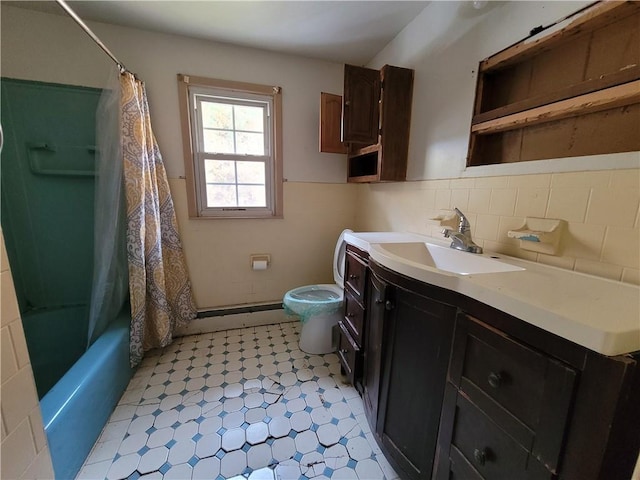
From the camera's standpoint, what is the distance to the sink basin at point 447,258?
3.16 ft

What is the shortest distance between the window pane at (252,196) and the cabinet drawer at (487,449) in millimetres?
1838

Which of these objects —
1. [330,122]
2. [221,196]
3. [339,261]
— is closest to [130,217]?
[221,196]

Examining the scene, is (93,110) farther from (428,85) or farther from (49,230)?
(428,85)

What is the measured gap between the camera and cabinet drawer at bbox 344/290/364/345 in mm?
1356

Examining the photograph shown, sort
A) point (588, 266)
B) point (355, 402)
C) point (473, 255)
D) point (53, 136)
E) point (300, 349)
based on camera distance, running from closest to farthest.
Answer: point (588, 266) → point (473, 255) → point (355, 402) → point (53, 136) → point (300, 349)

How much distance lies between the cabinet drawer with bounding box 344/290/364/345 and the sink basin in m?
0.37

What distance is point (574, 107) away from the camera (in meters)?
0.84

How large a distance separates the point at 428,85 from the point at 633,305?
137 cm

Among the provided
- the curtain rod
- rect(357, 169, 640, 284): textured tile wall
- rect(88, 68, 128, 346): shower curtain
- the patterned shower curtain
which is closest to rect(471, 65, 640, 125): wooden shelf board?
rect(357, 169, 640, 284): textured tile wall

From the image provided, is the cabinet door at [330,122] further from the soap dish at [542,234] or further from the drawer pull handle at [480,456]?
the drawer pull handle at [480,456]

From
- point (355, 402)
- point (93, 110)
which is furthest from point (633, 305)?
point (93, 110)

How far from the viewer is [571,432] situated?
504 millimetres

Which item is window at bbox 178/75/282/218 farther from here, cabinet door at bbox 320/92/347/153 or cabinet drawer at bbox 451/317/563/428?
cabinet drawer at bbox 451/317/563/428

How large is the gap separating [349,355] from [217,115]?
1.95m
